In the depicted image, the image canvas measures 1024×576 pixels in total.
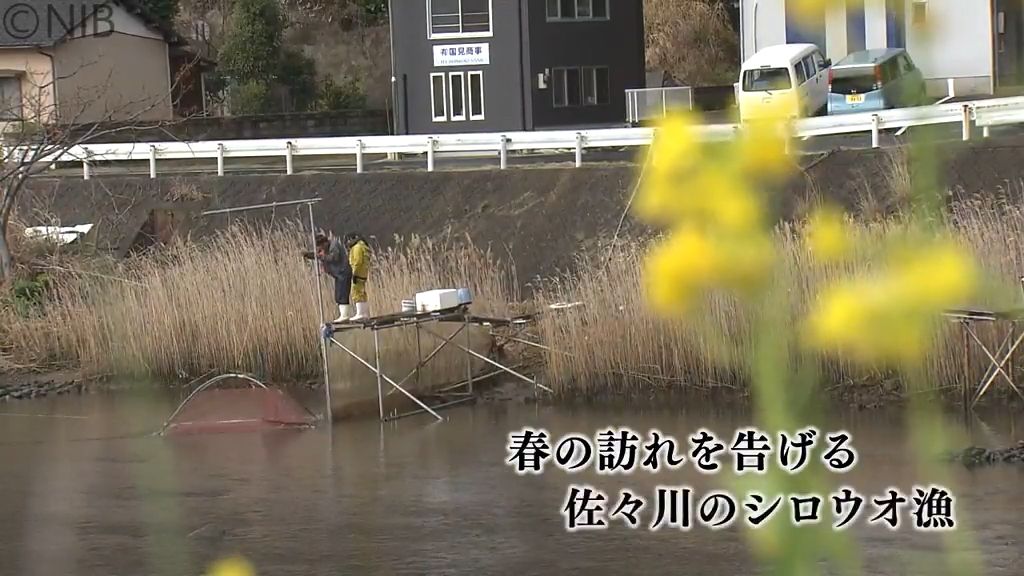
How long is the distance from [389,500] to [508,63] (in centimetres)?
2818

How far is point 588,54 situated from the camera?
39.8 m

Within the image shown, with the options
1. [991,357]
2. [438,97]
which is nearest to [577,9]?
[438,97]

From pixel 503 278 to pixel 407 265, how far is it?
122 inches

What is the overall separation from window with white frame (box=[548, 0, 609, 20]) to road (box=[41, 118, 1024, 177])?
A: 11.4 m

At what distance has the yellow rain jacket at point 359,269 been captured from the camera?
15.5 metres

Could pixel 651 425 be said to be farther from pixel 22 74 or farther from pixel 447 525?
pixel 22 74

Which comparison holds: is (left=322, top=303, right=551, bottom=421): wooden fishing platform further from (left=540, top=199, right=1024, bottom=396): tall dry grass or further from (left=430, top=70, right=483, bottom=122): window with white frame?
(left=430, top=70, right=483, bottom=122): window with white frame

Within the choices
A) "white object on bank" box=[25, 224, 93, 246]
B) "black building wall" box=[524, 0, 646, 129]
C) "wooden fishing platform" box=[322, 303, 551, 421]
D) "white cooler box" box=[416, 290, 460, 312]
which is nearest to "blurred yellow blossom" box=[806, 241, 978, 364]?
"wooden fishing platform" box=[322, 303, 551, 421]

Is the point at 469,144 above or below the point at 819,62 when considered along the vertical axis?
below

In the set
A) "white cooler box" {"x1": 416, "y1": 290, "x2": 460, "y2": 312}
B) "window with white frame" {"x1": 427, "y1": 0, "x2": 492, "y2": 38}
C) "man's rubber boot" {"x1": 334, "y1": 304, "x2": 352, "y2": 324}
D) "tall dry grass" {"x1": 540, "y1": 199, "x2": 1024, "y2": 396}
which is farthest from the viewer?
"window with white frame" {"x1": 427, "y1": 0, "x2": 492, "y2": 38}

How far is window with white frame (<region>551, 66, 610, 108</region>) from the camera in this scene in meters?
39.2

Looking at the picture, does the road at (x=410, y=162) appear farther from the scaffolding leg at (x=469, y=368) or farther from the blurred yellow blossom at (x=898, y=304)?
the blurred yellow blossom at (x=898, y=304)

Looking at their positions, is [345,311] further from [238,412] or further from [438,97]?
[438,97]

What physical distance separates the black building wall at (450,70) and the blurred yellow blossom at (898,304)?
123 feet
